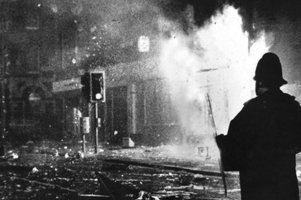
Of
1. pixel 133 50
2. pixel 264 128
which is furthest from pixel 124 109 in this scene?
pixel 264 128

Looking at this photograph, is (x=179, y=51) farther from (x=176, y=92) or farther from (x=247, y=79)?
(x=247, y=79)

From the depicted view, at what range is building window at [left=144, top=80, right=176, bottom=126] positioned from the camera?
2908 centimetres

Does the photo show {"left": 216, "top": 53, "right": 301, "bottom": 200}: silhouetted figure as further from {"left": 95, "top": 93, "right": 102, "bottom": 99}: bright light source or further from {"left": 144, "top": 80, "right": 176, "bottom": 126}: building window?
{"left": 144, "top": 80, "right": 176, "bottom": 126}: building window

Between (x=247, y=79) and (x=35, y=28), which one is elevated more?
(x=35, y=28)

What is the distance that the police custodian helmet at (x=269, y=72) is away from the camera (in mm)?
3801

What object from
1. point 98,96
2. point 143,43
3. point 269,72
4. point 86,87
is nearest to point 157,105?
point 143,43

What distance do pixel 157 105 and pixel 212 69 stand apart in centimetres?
664

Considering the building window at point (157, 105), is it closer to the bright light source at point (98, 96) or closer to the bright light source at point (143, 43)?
the bright light source at point (143, 43)

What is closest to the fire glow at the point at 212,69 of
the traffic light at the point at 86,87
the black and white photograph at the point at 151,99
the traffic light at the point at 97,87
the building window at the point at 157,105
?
the black and white photograph at the point at 151,99

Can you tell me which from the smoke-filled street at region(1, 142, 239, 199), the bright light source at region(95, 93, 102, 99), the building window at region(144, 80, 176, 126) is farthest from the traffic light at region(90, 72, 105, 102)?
the building window at region(144, 80, 176, 126)

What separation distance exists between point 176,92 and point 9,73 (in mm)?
20335

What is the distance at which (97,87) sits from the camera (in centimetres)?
1739

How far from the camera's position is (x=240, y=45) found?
23.0m

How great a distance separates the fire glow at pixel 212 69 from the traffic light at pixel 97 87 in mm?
5711
